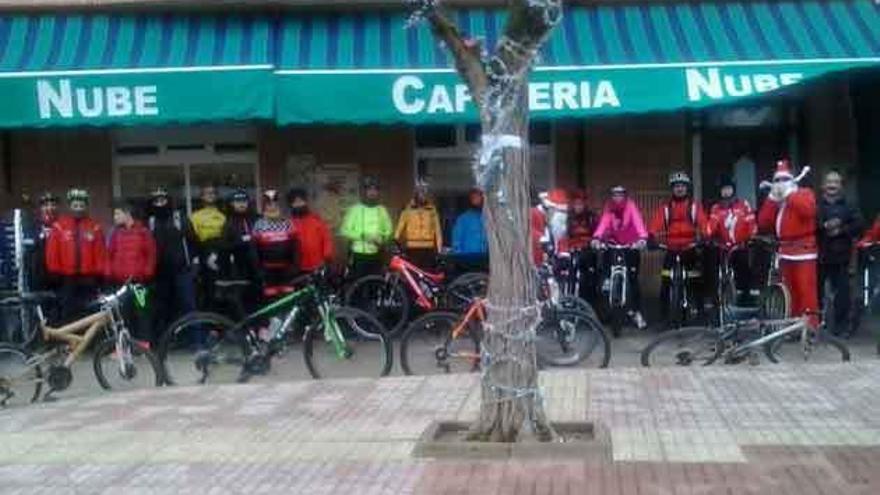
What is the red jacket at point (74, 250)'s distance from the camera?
13625 millimetres

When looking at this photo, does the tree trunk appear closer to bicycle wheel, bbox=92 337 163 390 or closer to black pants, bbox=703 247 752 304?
bicycle wheel, bbox=92 337 163 390

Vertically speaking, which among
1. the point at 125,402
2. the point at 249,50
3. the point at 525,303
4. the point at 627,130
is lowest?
the point at 125,402

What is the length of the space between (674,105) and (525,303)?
Result: 18.7ft

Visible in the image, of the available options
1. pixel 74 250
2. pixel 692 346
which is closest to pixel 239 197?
pixel 74 250

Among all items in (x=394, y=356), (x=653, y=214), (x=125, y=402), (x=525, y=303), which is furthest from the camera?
(x=653, y=214)

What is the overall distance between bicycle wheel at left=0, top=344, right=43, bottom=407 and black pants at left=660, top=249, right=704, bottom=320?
6.40 m

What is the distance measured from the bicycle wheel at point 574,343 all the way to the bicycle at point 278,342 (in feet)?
4.54

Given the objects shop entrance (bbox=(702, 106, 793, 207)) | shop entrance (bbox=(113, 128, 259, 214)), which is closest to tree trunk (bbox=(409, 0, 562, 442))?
shop entrance (bbox=(113, 128, 259, 214))

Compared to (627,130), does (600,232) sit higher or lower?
lower

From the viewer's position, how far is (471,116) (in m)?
13.5

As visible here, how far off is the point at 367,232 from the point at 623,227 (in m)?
2.69

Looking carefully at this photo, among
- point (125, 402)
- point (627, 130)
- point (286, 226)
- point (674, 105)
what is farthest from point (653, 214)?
point (125, 402)

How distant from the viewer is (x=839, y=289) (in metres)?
13.5

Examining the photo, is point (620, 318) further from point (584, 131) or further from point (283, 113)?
point (283, 113)
